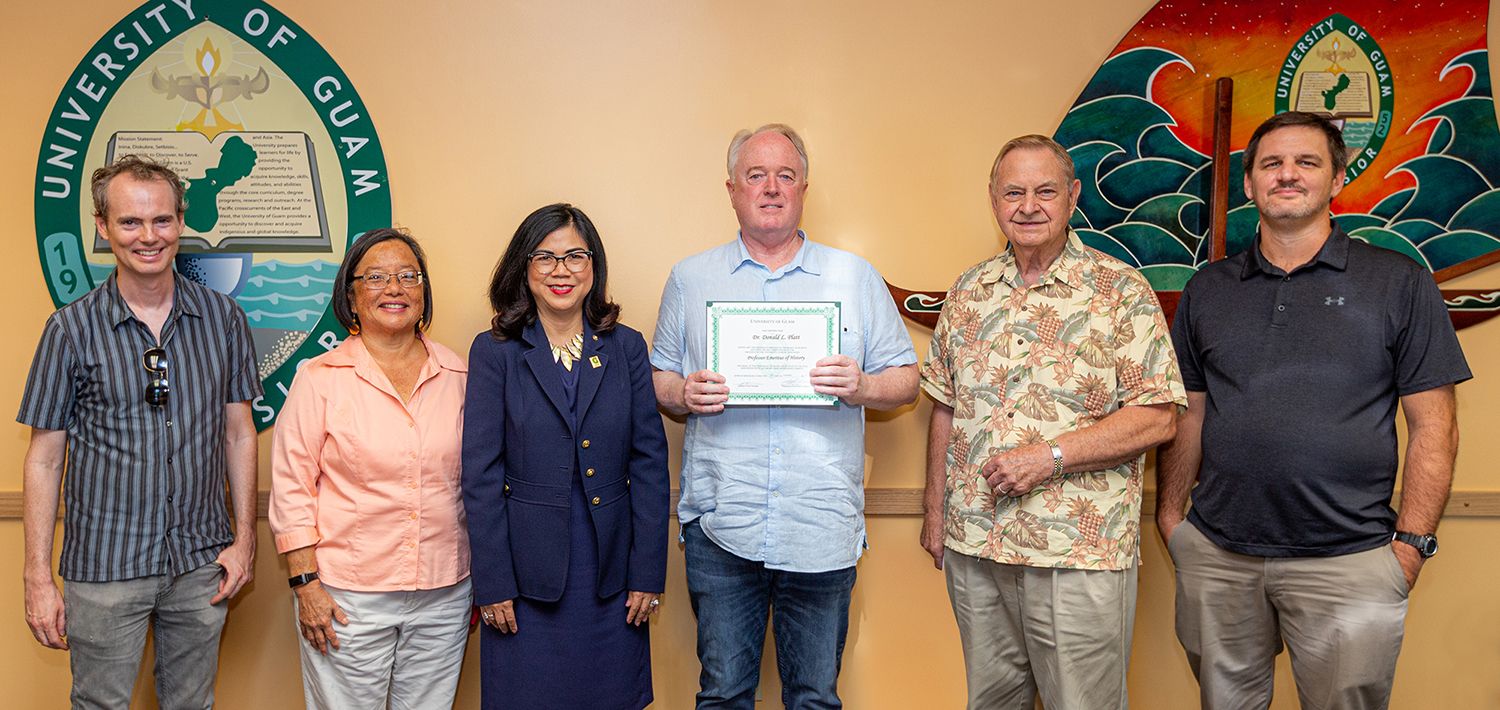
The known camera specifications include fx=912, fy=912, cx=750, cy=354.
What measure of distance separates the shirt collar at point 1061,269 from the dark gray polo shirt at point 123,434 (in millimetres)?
2117

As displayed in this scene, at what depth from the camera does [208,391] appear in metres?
2.43

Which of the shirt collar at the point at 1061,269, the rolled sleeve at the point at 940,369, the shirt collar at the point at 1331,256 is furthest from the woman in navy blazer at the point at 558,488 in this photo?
the shirt collar at the point at 1331,256

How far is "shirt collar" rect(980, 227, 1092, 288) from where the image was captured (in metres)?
2.27

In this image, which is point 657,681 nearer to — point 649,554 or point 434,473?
point 649,554

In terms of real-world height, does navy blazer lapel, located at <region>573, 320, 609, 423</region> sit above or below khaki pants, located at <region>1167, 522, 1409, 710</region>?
above

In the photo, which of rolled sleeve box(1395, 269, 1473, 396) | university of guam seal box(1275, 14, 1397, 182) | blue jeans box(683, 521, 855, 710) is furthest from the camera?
university of guam seal box(1275, 14, 1397, 182)

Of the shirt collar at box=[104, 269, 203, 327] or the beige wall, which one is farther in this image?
the beige wall

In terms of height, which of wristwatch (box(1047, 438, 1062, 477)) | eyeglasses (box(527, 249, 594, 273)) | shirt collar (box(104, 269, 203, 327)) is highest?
eyeglasses (box(527, 249, 594, 273))

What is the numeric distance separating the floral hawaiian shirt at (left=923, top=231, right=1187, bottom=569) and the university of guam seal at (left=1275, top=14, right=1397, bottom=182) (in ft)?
3.57

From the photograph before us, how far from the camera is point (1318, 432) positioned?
2178mm

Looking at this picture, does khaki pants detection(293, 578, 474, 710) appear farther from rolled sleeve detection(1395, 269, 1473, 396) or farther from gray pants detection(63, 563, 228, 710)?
rolled sleeve detection(1395, 269, 1473, 396)

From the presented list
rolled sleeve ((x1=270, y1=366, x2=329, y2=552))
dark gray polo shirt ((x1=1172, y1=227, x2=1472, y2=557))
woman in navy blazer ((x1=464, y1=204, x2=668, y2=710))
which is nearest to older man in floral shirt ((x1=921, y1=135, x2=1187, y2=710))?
dark gray polo shirt ((x1=1172, y1=227, x2=1472, y2=557))

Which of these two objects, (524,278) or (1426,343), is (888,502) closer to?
(524,278)

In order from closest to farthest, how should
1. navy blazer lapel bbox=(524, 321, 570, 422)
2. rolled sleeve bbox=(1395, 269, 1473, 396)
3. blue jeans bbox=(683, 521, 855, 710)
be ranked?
1. rolled sleeve bbox=(1395, 269, 1473, 396)
2. navy blazer lapel bbox=(524, 321, 570, 422)
3. blue jeans bbox=(683, 521, 855, 710)
